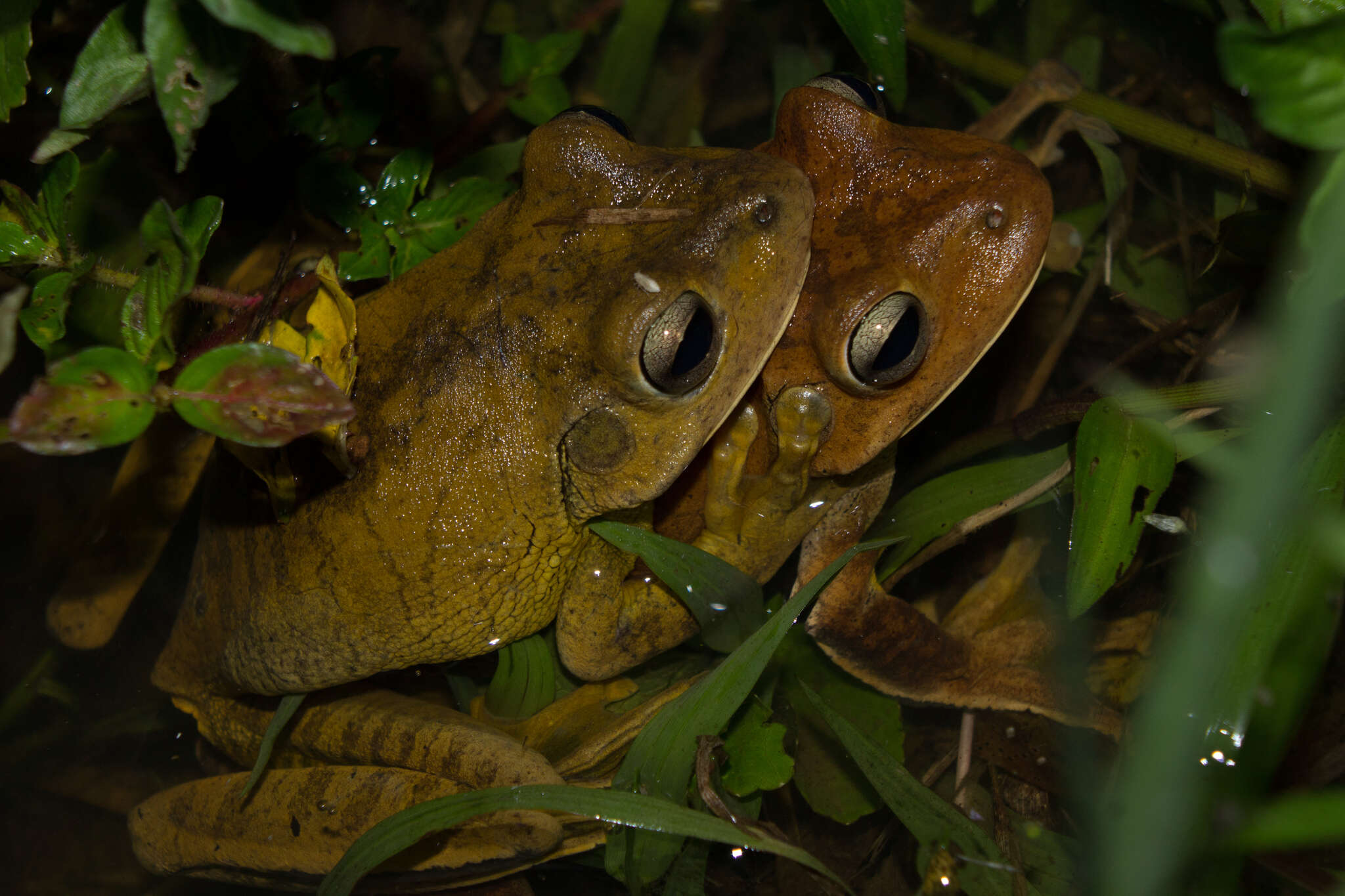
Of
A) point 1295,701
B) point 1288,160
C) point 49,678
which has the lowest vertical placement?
point 49,678

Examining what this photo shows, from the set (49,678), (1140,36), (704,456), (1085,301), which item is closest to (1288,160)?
(1085,301)

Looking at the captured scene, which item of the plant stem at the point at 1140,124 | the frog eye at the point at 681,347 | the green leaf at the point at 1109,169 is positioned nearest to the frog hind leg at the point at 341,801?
the frog eye at the point at 681,347

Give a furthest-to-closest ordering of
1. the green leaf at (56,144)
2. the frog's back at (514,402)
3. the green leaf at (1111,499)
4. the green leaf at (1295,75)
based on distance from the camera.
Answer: the green leaf at (1111,499), the frog's back at (514,402), the green leaf at (56,144), the green leaf at (1295,75)

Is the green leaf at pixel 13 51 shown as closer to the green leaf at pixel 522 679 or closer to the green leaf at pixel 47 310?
the green leaf at pixel 47 310

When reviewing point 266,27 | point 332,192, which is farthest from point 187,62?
point 332,192

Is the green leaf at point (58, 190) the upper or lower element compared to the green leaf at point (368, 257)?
upper

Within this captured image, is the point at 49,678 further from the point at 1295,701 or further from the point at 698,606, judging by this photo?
the point at 1295,701
